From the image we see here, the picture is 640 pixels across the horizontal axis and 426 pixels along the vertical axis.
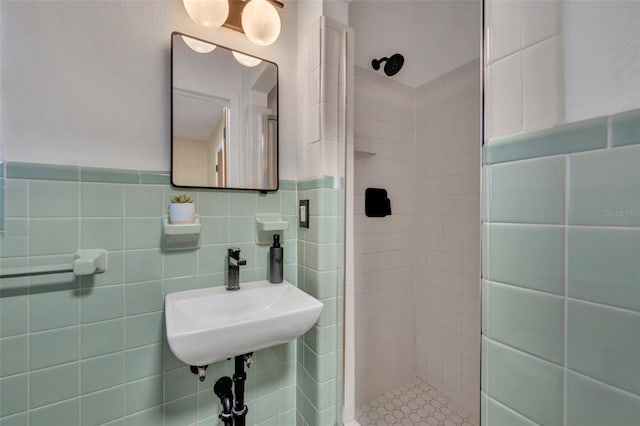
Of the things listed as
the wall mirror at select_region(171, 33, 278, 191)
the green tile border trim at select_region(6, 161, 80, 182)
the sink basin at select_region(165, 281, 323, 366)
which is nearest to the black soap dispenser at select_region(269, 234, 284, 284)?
the sink basin at select_region(165, 281, 323, 366)

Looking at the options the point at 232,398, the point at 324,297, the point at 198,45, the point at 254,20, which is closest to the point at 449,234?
the point at 324,297

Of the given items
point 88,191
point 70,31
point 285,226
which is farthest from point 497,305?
point 70,31

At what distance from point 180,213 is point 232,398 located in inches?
28.5

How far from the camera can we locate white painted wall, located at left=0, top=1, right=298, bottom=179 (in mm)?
781

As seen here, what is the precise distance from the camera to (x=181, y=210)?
938 millimetres

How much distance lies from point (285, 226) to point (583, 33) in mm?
992

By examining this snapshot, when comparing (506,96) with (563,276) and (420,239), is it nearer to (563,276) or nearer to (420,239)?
(563,276)

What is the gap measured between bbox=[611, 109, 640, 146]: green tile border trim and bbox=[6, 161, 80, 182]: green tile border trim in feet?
4.27

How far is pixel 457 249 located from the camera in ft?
5.45

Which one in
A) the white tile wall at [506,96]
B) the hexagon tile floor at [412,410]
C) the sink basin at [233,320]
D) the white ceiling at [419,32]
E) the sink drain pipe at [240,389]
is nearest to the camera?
the white tile wall at [506,96]

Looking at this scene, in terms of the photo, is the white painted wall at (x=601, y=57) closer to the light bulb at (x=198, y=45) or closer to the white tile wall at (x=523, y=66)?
the white tile wall at (x=523, y=66)

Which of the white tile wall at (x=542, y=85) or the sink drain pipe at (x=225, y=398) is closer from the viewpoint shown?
the white tile wall at (x=542, y=85)

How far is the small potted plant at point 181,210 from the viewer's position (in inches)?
36.8

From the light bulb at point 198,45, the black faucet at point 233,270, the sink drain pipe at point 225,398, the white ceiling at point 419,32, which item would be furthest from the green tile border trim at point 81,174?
the white ceiling at point 419,32
